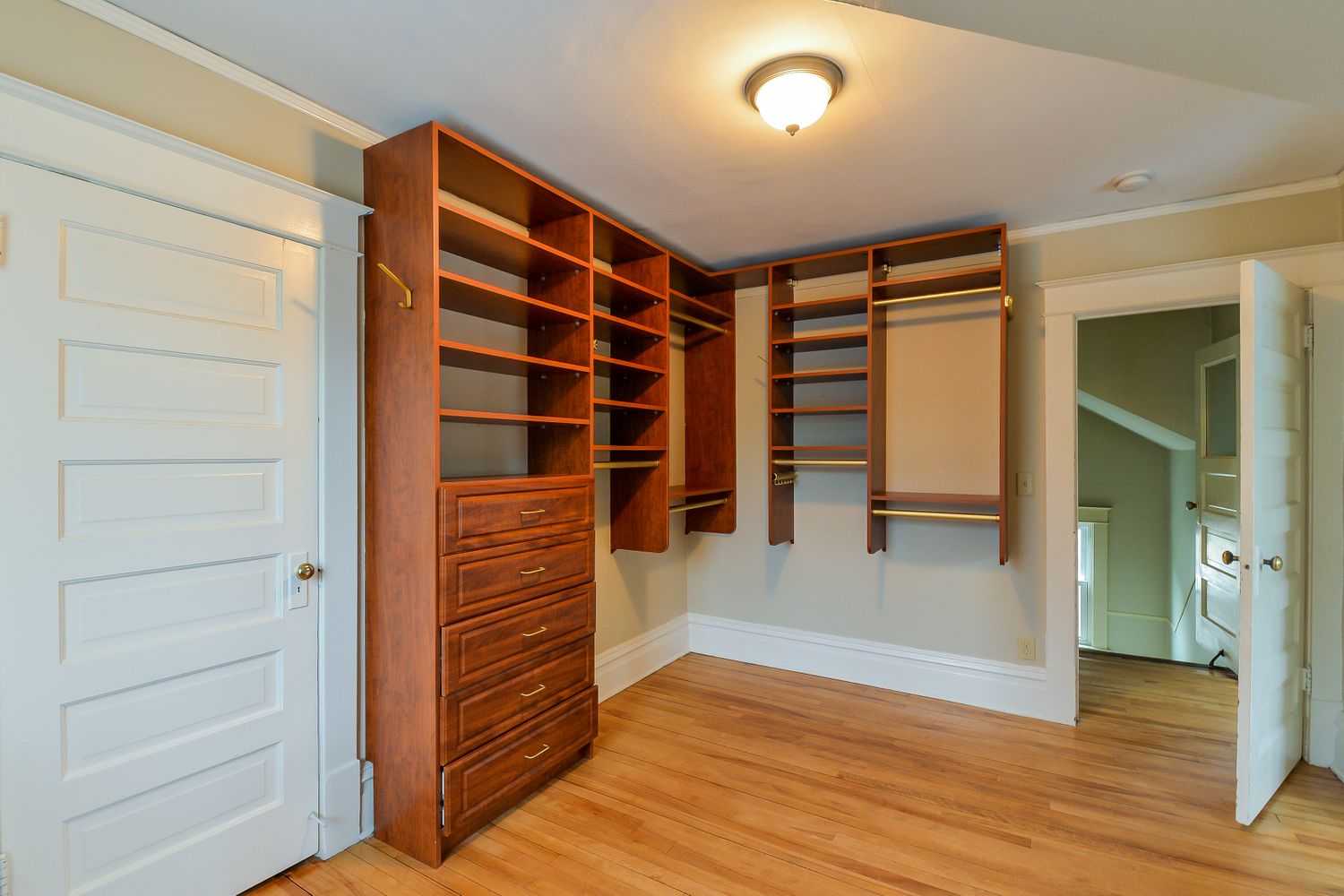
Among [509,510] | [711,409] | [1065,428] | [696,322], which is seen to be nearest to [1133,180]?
[1065,428]

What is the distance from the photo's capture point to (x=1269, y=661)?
238 cm

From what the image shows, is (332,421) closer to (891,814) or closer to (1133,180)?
(891,814)

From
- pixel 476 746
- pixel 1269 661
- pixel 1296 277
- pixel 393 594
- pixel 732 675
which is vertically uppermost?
pixel 1296 277

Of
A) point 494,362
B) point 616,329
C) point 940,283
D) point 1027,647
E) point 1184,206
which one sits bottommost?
point 1027,647

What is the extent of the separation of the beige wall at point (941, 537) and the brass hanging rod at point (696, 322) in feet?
0.65

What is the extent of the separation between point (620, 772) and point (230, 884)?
54.9 inches

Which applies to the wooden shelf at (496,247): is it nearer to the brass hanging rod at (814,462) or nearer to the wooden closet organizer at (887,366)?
the wooden closet organizer at (887,366)

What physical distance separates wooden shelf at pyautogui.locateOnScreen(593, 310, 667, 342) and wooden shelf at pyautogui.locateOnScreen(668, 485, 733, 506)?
0.91 m

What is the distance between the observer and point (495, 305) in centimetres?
250

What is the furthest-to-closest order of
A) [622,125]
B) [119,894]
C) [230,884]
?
[622,125]
[230,884]
[119,894]

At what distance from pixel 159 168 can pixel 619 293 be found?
1.92m

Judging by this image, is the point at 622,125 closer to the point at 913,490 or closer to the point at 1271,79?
the point at 1271,79

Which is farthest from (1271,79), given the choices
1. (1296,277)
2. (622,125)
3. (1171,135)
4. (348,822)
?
(348,822)

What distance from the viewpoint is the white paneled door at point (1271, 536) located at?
2.25 meters
